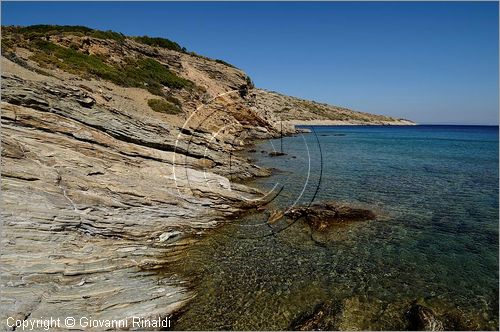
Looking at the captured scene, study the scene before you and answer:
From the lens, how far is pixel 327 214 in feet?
55.4

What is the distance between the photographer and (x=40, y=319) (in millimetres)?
8133

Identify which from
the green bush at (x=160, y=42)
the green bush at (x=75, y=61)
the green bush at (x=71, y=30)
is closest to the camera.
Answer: the green bush at (x=75, y=61)

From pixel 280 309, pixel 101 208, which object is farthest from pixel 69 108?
pixel 280 309

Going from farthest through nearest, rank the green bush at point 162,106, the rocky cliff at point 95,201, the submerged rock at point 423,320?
the green bush at point 162,106 < the rocky cliff at point 95,201 < the submerged rock at point 423,320

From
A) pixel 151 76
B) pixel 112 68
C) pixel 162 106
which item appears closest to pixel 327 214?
pixel 162 106

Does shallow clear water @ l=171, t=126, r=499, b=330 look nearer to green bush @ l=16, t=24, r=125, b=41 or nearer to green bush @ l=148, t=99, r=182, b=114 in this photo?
green bush @ l=148, t=99, r=182, b=114

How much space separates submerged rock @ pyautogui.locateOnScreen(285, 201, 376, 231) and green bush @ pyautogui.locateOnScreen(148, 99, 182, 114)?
915 inches

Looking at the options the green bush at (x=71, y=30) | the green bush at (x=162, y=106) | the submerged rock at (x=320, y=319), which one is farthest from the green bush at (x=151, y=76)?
the submerged rock at (x=320, y=319)

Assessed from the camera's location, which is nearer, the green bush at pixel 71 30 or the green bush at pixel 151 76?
Result: the green bush at pixel 151 76

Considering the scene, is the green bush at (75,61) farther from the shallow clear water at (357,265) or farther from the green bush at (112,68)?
the shallow clear water at (357,265)

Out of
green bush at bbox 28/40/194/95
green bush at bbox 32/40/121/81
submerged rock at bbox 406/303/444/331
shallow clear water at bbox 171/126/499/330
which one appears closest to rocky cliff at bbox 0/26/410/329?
shallow clear water at bbox 171/126/499/330

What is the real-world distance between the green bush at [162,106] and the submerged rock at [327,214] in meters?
23.2

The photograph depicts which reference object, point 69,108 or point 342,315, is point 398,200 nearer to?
point 342,315

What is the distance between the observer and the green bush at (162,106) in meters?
35.7
